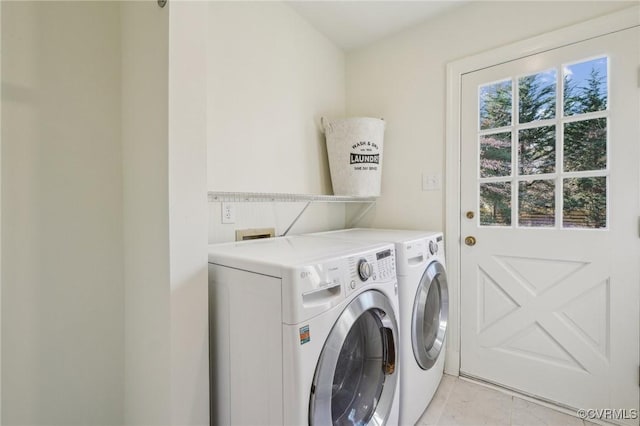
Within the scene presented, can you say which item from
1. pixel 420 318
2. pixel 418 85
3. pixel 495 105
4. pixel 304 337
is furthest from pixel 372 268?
pixel 418 85

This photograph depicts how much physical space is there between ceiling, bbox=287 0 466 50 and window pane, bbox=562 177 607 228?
139cm

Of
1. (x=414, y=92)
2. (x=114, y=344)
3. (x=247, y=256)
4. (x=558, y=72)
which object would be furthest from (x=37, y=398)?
(x=558, y=72)

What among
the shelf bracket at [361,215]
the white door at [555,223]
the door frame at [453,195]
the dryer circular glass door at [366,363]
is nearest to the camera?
the dryer circular glass door at [366,363]

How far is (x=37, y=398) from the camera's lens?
0.99 meters

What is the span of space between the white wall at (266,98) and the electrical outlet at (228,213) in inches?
3.9

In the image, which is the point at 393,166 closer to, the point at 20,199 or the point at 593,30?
the point at 593,30

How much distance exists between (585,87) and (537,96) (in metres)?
0.21

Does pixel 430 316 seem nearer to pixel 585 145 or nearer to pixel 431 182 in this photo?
pixel 431 182

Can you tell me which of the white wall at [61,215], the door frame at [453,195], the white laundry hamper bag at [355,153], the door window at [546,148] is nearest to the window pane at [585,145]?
the door window at [546,148]

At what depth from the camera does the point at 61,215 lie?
1.04 metres

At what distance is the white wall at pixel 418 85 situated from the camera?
1.78 metres

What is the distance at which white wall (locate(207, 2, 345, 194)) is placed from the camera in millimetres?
1504

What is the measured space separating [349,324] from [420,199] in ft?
4.50

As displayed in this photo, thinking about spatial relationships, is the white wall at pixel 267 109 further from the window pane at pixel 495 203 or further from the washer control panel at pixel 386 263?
the window pane at pixel 495 203
